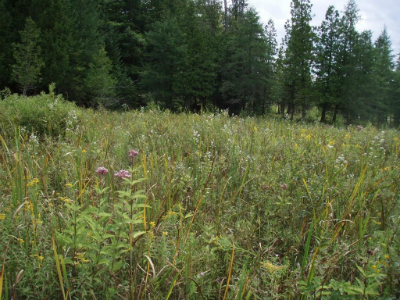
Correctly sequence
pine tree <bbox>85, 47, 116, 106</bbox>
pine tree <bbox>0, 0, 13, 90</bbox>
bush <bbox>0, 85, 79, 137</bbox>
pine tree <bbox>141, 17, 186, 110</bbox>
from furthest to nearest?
pine tree <bbox>141, 17, 186, 110</bbox> < pine tree <bbox>85, 47, 116, 106</bbox> < pine tree <bbox>0, 0, 13, 90</bbox> < bush <bbox>0, 85, 79, 137</bbox>

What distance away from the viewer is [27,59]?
1469 centimetres

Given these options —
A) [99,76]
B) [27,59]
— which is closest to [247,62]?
[99,76]

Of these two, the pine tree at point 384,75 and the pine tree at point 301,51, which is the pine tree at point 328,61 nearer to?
the pine tree at point 301,51

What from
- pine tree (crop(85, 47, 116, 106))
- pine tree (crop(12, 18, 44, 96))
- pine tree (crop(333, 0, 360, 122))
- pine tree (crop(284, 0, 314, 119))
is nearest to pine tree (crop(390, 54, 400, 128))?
pine tree (crop(333, 0, 360, 122))

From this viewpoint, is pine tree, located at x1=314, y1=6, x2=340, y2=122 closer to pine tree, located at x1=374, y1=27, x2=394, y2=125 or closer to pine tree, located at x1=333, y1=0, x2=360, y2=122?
pine tree, located at x1=333, y1=0, x2=360, y2=122

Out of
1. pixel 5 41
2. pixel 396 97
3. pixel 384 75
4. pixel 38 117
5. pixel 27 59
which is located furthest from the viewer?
pixel 396 97

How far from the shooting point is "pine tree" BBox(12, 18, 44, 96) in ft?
47.1

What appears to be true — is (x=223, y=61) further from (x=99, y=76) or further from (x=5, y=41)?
(x=5, y=41)

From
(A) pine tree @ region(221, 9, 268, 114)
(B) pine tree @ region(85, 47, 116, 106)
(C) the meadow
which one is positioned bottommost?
(C) the meadow

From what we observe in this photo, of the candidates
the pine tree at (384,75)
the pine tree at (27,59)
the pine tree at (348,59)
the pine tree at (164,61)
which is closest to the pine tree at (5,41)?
the pine tree at (27,59)

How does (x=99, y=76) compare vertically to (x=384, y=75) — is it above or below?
below

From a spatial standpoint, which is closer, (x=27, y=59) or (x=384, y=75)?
(x=27, y=59)

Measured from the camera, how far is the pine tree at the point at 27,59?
1437 cm

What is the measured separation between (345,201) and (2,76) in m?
19.0
